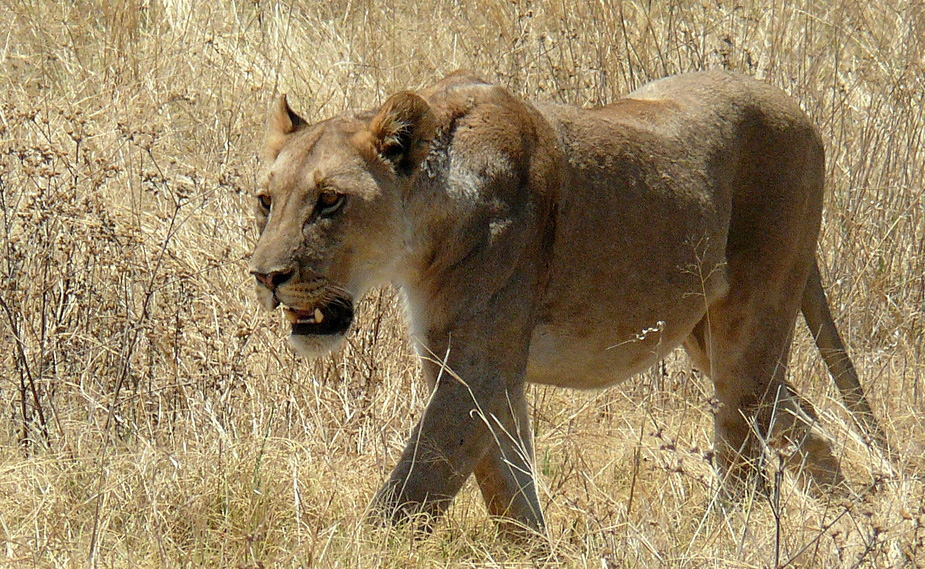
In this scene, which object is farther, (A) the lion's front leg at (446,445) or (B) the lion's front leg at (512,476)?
(B) the lion's front leg at (512,476)

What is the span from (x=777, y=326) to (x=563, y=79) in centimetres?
231

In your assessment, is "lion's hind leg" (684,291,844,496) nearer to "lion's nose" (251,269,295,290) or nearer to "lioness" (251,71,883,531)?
"lioness" (251,71,883,531)

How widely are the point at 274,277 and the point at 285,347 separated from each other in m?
1.60

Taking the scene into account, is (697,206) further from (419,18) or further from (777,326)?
(419,18)

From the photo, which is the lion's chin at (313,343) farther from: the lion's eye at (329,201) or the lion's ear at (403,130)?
the lion's ear at (403,130)

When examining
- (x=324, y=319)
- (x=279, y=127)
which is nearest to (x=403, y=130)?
(x=279, y=127)

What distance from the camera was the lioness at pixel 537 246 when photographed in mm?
3408

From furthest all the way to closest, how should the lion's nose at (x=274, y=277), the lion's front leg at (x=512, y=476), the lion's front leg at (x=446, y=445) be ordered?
the lion's front leg at (x=512, y=476) → the lion's front leg at (x=446, y=445) → the lion's nose at (x=274, y=277)

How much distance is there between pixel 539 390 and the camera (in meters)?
5.11

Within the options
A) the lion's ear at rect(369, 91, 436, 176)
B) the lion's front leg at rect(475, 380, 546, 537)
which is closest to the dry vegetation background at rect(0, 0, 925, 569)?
the lion's front leg at rect(475, 380, 546, 537)

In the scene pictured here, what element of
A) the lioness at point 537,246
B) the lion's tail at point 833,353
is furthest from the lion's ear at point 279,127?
the lion's tail at point 833,353

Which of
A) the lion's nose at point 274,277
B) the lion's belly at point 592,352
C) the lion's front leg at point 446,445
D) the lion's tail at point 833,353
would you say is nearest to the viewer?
the lion's nose at point 274,277

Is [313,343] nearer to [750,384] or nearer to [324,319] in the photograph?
[324,319]

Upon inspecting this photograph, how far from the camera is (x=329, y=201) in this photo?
336cm
